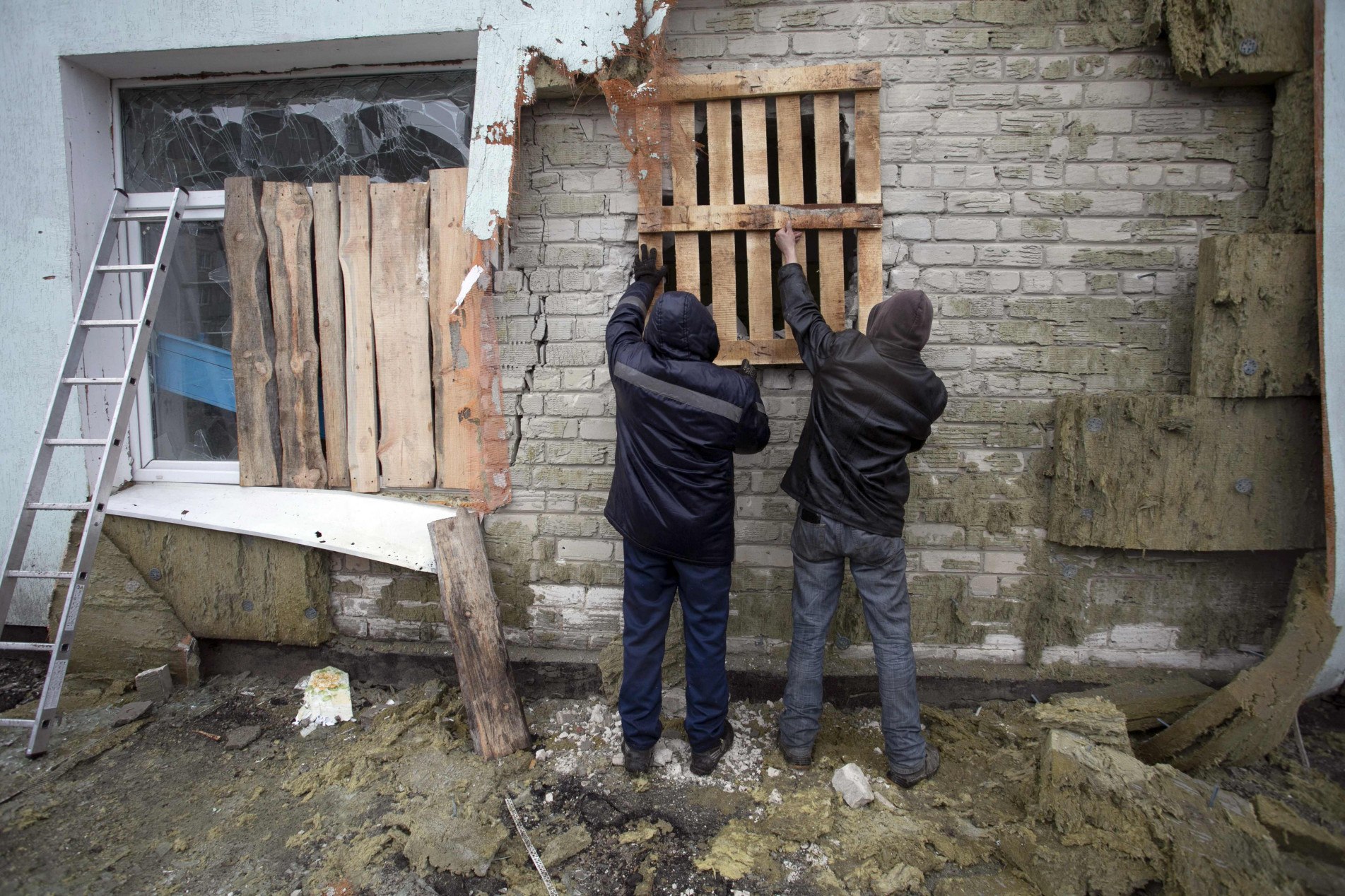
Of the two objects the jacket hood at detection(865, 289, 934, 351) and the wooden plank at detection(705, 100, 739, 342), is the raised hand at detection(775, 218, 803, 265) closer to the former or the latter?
the wooden plank at detection(705, 100, 739, 342)

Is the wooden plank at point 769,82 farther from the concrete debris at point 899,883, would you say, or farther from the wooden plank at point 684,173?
the concrete debris at point 899,883

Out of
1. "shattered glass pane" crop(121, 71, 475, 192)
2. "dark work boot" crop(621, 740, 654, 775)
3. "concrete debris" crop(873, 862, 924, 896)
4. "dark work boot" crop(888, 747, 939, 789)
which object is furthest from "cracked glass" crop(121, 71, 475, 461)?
"concrete debris" crop(873, 862, 924, 896)

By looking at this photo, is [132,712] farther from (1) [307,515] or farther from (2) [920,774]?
(2) [920,774]

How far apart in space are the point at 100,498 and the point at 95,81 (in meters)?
2.26

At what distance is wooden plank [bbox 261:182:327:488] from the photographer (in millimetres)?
3391

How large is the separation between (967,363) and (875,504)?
92cm

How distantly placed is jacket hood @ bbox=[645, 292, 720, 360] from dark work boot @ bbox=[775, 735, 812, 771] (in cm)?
173

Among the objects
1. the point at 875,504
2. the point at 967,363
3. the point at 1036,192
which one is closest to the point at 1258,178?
the point at 1036,192

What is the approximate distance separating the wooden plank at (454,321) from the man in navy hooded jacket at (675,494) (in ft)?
2.73

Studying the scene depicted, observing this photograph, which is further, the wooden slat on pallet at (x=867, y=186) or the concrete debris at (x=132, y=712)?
the concrete debris at (x=132, y=712)

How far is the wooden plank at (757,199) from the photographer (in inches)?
121

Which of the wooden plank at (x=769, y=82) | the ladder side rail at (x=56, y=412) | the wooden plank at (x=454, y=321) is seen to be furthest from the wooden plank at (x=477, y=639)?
the wooden plank at (x=769, y=82)

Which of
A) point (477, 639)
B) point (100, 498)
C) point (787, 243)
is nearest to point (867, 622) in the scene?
point (787, 243)

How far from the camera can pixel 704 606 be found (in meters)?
2.79
